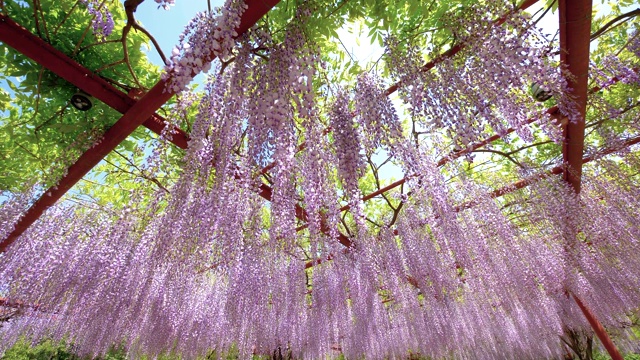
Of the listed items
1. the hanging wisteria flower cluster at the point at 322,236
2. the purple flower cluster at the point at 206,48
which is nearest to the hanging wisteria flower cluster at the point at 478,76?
the hanging wisteria flower cluster at the point at 322,236

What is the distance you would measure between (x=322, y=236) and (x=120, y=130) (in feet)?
7.95

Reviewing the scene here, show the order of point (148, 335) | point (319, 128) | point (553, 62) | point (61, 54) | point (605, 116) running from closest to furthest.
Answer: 1. point (319, 128)
2. point (61, 54)
3. point (553, 62)
4. point (605, 116)
5. point (148, 335)

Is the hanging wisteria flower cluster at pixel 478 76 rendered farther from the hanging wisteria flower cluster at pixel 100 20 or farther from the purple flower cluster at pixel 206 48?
the hanging wisteria flower cluster at pixel 100 20

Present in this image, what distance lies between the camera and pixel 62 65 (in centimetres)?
266

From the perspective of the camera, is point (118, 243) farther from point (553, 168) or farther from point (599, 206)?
point (599, 206)

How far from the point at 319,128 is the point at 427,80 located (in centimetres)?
108

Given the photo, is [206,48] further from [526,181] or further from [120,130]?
[526,181]

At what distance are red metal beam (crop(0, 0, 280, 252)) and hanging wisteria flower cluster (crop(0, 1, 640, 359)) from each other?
13 cm

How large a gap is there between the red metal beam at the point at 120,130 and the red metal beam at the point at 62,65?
149 mm

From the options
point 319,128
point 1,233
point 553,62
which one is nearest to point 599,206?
point 553,62

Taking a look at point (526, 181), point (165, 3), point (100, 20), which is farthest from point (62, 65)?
point (526, 181)

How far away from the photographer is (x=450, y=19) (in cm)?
266

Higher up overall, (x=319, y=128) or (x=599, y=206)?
(x=599, y=206)

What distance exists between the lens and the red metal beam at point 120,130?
2.07 metres
